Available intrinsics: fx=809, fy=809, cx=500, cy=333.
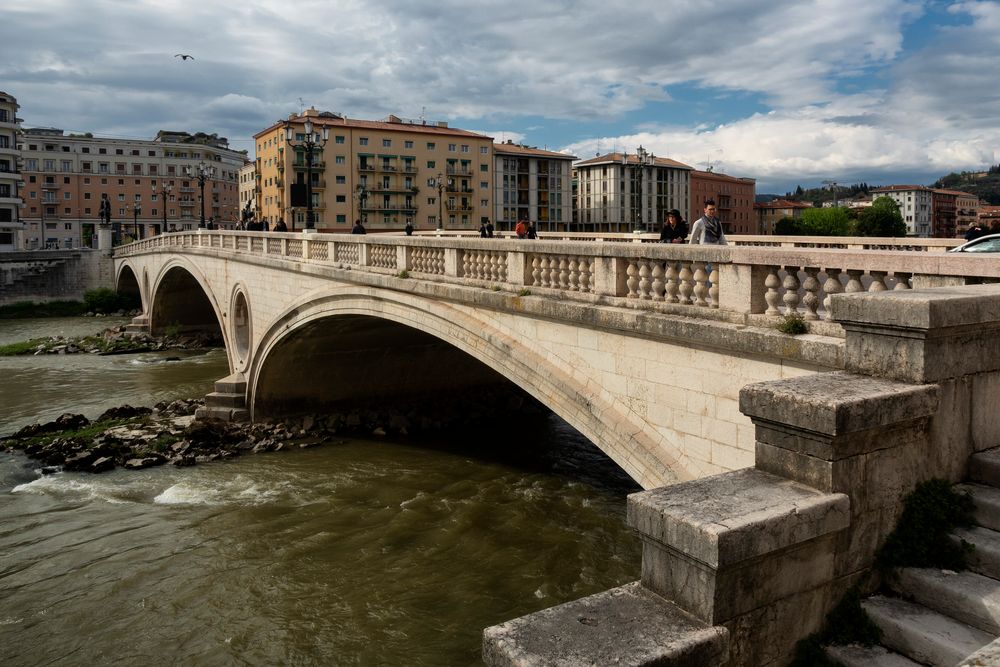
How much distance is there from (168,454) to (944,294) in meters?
16.9

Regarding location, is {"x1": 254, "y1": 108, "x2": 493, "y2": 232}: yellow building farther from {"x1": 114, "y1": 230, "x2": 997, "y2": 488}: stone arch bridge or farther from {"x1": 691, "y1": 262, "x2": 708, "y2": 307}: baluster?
{"x1": 691, "y1": 262, "x2": 708, "y2": 307}: baluster

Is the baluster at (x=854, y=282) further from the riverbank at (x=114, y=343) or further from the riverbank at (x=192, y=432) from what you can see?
the riverbank at (x=114, y=343)

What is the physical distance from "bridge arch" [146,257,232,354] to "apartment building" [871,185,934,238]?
380 feet

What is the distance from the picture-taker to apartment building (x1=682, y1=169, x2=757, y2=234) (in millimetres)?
99750

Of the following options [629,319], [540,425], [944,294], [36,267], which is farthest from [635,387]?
[36,267]

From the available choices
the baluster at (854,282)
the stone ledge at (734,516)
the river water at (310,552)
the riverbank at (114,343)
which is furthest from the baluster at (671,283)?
the riverbank at (114,343)

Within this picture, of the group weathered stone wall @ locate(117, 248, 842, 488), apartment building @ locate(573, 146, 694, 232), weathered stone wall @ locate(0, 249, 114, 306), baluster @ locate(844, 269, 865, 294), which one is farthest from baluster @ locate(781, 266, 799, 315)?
apartment building @ locate(573, 146, 694, 232)

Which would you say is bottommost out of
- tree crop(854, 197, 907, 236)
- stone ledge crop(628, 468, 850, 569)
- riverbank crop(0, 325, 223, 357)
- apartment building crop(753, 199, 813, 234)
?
riverbank crop(0, 325, 223, 357)

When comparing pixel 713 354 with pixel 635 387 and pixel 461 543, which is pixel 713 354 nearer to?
pixel 635 387

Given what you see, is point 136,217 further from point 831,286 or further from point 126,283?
point 831,286

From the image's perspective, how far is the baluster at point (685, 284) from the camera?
7.29 m

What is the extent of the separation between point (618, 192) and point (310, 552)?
261 feet

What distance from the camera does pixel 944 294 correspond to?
14.4ft

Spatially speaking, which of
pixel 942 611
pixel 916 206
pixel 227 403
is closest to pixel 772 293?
pixel 942 611
